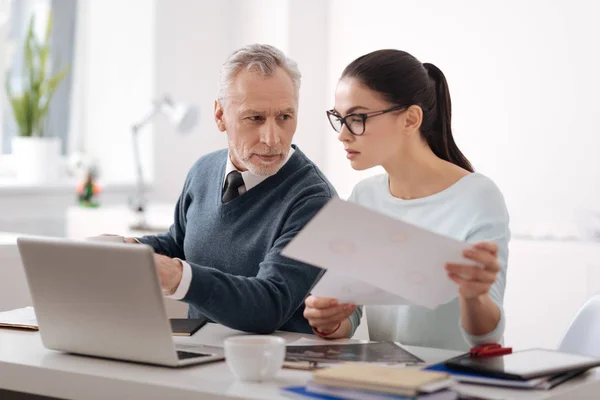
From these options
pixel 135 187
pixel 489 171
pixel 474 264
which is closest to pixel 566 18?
pixel 489 171

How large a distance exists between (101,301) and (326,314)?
0.45m

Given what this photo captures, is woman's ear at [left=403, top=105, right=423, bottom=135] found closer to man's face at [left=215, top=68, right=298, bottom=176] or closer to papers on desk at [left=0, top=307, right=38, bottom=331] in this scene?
man's face at [left=215, top=68, right=298, bottom=176]

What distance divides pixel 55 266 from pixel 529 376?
30.9 inches

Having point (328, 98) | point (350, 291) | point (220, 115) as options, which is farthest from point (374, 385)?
point (328, 98)

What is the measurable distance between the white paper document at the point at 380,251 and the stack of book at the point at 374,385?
19 centimetres

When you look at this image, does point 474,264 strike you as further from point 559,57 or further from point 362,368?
point 559,57

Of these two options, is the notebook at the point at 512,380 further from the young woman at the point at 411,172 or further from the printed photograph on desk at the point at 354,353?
the young woman at the point at 411,172

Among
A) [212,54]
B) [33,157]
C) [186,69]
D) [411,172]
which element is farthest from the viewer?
[212,54]

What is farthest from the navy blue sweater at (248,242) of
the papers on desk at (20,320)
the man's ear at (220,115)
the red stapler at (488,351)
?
the red stapler at (488,351)

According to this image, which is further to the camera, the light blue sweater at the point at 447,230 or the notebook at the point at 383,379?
the light blue sweater at the point at 447,230

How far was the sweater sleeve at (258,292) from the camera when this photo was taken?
1.75 m

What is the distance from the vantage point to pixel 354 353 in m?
1.63

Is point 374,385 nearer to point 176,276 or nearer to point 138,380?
point 138,380

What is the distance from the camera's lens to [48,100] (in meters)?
4.67
